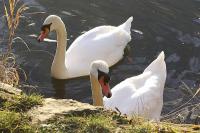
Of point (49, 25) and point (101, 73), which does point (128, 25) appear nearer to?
point (49, 25)

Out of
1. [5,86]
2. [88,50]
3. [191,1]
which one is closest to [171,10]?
[191,1]

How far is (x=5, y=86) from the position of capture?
13.4ft

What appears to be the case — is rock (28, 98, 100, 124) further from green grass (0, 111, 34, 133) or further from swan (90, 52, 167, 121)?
swan (90, 52, 167, 121)

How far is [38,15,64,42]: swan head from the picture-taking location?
8898 mm

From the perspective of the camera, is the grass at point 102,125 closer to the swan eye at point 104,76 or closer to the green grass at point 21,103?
the green grass at point 21,103

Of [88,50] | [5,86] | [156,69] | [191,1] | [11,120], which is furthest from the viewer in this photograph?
[191,1]

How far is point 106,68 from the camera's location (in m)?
6.56

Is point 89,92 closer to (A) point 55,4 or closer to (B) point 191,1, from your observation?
(A) point 55,4

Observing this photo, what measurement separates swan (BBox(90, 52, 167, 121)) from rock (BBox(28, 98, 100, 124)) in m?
2.14

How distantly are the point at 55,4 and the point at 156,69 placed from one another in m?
4.27

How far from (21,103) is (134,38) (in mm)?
7007

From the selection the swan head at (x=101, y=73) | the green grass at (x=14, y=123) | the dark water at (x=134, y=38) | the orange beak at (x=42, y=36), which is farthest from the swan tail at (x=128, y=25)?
the green grass at (x=14, y=123)

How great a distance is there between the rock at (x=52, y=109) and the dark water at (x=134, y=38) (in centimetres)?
417

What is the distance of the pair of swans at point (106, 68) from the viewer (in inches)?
257
